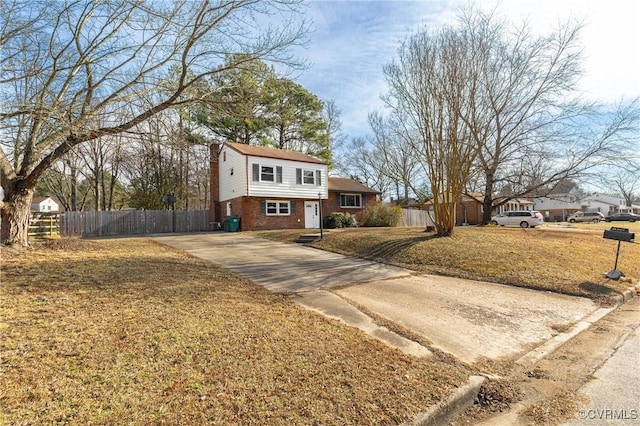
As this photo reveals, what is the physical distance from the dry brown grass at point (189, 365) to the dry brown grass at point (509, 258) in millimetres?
5729

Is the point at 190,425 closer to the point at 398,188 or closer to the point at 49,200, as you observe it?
the point at 398,188

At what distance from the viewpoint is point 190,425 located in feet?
6.90

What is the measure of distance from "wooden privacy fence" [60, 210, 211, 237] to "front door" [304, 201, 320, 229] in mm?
7817

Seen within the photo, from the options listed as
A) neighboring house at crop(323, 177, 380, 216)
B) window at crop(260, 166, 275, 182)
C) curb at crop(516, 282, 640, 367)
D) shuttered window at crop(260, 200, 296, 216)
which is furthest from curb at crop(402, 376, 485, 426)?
neighboring house at crop(323, 177, 380, 216)

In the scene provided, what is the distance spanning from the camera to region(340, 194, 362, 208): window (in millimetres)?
28234

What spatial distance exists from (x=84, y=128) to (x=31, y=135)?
1.71 m

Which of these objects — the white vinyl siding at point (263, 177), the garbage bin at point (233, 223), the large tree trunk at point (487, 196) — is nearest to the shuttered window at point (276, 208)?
the white vinyl siding at point (263, 177)

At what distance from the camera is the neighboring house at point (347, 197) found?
27.4 m

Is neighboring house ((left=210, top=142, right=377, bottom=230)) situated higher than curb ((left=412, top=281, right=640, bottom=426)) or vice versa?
neighboring house ((left=210, top=142, right=377, bottom=230))

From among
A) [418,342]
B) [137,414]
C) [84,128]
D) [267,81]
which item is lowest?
[418,342]

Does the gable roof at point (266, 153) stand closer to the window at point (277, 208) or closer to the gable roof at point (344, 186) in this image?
the window at point (277, 208)

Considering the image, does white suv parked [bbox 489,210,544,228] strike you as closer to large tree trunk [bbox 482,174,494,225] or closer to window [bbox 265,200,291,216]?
large tree trunk [bbox 482,174,494,225]

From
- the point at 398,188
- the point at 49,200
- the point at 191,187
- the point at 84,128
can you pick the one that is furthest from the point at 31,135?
the point at 49,200

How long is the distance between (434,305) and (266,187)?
58.2 feet
